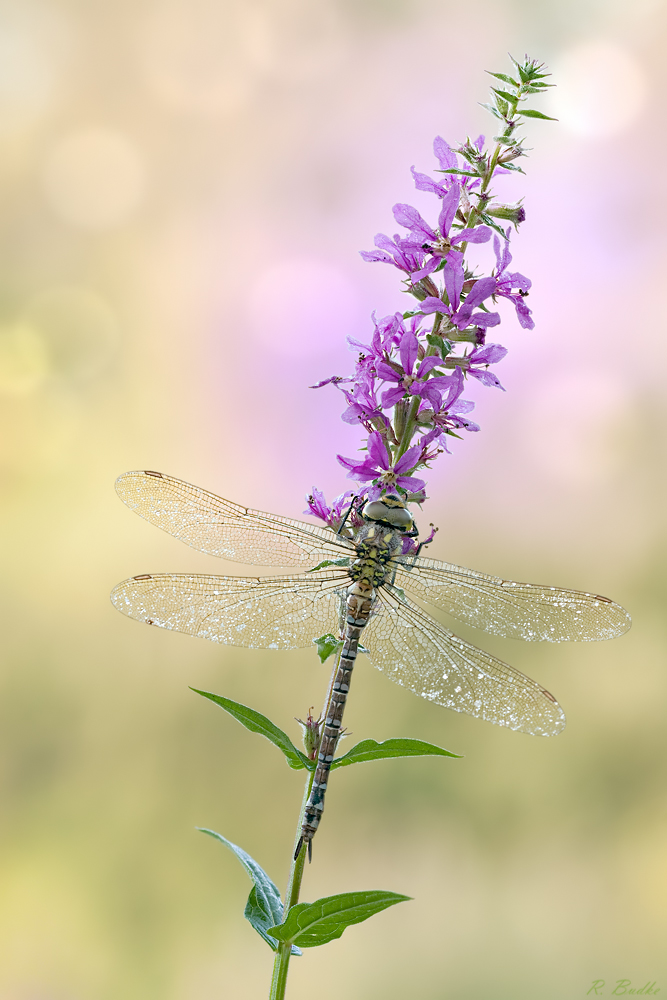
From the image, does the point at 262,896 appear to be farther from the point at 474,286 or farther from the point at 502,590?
the point at 474,286

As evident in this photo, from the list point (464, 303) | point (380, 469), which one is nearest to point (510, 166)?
point (464, 303)

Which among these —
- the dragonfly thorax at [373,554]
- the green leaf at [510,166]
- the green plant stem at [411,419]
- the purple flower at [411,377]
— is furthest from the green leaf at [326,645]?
the green leaf at [510,166]

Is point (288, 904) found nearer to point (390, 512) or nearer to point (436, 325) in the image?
point (390, 512)

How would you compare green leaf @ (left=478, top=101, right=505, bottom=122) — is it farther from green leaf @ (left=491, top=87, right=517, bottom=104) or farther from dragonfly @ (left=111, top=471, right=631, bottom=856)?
dragonfly @ (left=111, top=471, right=631, bottom=856)

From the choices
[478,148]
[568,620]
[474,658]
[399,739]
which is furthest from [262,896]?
[478,148]


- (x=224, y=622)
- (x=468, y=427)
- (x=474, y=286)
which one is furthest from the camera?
(x=224, y=622)
